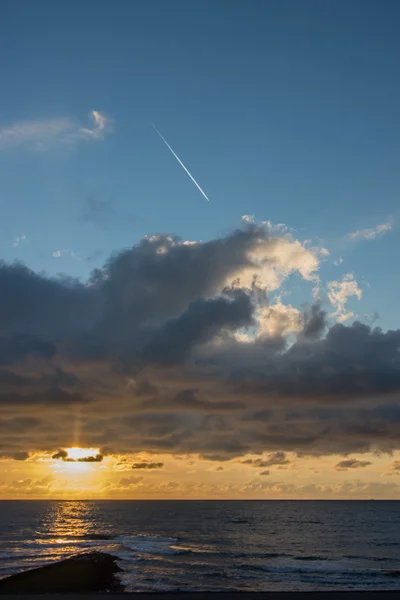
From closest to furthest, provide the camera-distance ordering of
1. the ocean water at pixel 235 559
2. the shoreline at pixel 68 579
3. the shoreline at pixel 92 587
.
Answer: the shoreline at pixel 92 587
the shoreline at pixel 68 579
the ocean water at pixel 235 559

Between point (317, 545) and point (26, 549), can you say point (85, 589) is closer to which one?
point (26, 549)

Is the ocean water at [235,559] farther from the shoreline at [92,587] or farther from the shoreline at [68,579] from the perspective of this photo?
the shoreline at [92,587]

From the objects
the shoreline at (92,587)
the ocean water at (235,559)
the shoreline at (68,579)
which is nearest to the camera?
the shoreline at (92,587)

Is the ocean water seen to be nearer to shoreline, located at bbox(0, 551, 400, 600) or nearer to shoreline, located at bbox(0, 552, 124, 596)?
shoreline, located at bbox(0, 552, 124, 596)

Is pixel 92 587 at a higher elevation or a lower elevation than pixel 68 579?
lower

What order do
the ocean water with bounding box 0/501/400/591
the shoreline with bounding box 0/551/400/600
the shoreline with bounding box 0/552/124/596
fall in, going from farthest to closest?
the ocean water with bounding box 0/501/400/591 < the shoreline with bounding box 0/552/124/596 < the shoreline with bounding box 0/551/400/600

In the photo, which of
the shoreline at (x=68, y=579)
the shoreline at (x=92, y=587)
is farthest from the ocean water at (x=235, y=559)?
the shoreline at (x=92, y=587)

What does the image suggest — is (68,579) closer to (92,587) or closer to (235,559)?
(92,587)

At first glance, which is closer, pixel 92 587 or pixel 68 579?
pixel 92 587

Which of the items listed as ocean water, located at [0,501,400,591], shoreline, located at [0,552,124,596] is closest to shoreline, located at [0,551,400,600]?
shoreline, located at [0,552,124,596]

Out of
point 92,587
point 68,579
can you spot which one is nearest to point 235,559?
point 68,579

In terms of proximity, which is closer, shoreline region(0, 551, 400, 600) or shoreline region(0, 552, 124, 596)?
shoreline region(0, 551, 400, 600)

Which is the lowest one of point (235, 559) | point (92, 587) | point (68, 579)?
point (235, 559)

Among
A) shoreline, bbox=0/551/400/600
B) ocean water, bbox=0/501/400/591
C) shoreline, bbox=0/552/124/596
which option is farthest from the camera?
ocean water, bbox=0/501/400/591
